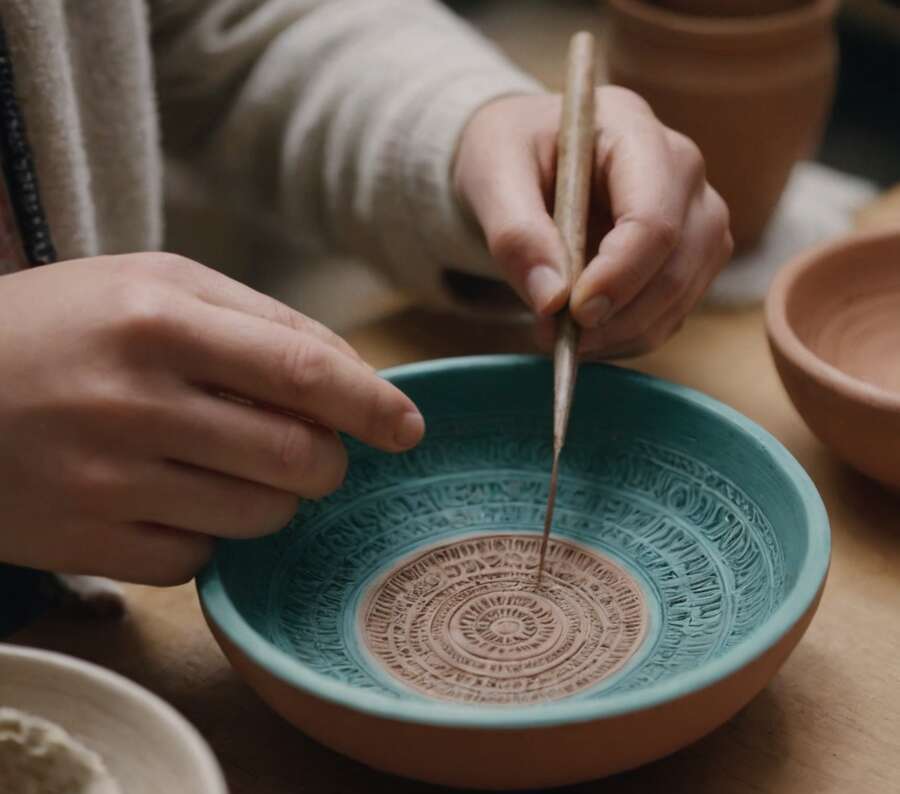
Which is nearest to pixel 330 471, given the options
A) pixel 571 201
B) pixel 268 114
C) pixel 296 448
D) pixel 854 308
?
pixel 296 448

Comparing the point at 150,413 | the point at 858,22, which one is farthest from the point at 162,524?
the point at 858,22

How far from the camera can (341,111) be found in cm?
104

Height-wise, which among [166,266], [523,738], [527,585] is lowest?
[527,585]

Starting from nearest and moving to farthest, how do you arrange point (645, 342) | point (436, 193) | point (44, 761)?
point (44, 761), point (645, 342), point (436, 193)

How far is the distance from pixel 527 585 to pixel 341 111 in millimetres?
510

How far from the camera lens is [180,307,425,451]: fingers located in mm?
569

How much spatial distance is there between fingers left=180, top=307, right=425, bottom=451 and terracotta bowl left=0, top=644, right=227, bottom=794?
0.51 ft

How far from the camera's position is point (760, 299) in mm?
1040

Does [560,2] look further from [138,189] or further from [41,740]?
[41,740]

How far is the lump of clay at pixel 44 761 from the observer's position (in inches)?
18.3

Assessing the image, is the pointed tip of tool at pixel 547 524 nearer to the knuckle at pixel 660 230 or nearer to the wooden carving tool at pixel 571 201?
the wooden carving tool at pixel 571 201

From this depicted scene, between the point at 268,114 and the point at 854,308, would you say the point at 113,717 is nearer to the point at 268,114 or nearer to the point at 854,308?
the point at 854,308

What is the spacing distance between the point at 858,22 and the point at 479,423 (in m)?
1.68

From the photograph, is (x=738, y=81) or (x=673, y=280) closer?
(x=673, y=280)
